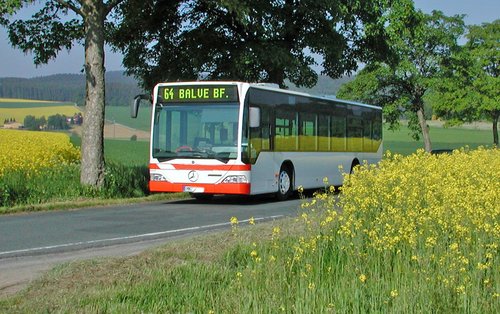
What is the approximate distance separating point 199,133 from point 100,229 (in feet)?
20.2

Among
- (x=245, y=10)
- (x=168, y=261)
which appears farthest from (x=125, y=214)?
(x=168, y=261)

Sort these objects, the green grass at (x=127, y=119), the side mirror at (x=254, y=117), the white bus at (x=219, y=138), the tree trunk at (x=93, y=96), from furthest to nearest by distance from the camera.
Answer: the green grass at (x=127, y=119) < the tree trunk at (x=93, y=96) < the side mirror at (x=254, y=117) < the white bus at (x=219, y=138)

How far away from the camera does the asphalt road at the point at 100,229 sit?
1069cm

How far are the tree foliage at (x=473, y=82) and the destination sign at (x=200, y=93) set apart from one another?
156 ft

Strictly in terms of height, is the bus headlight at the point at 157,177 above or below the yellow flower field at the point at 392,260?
above

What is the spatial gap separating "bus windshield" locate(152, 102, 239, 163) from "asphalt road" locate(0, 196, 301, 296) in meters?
1.25

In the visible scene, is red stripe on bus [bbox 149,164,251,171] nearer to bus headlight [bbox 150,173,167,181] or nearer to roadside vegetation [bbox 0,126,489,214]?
bus headlight [bbox 150,173,167,181]

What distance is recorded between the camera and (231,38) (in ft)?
98.3

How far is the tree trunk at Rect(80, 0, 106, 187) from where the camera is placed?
21234 millimetres

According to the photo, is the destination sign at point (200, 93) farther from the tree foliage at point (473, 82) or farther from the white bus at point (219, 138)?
the tree foliage at point (473, 82)

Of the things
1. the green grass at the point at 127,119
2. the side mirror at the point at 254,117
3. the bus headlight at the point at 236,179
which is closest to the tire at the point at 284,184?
the side mirror at the point at 254,117

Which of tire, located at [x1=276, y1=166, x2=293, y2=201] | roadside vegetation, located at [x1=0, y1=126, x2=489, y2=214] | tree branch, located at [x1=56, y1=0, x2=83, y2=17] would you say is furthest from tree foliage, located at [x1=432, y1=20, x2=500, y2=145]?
tree branch, located at [x1=56, y1=0, x2=83, y2=17]

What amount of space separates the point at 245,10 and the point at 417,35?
13762mm

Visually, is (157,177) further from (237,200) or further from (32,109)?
(32,109)
